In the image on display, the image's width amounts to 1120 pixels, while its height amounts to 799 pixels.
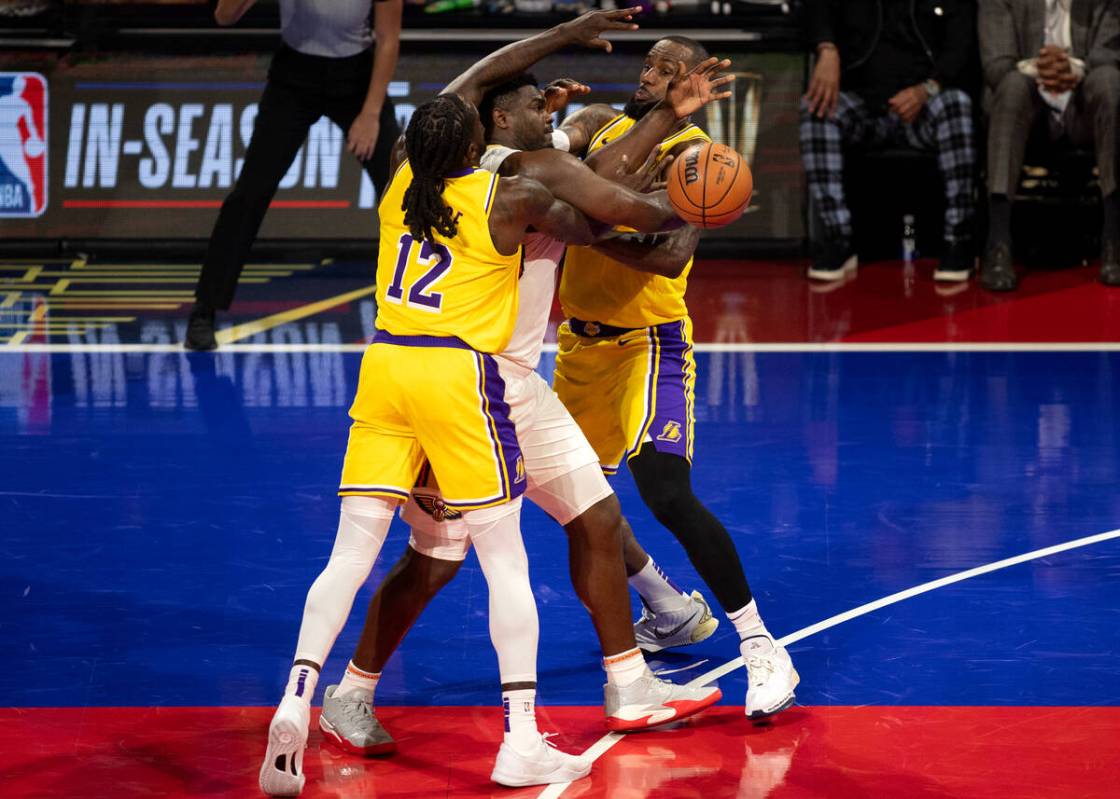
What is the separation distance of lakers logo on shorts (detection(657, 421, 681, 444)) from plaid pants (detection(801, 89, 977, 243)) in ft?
21.6

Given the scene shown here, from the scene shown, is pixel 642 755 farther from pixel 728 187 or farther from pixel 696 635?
pixel 728 187

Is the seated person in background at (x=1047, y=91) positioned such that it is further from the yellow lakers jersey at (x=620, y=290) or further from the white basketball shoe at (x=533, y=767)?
the white basketball shoe at (x=533, y=767)

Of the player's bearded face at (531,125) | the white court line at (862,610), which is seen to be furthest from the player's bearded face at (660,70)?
the white court line at (862,610)

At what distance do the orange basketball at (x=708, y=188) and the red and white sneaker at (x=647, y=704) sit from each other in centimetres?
129

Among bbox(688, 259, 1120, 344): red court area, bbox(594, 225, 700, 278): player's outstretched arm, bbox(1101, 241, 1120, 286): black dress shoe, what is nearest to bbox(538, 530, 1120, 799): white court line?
bbox(594, 225, 700, 278): player's outstretched arm

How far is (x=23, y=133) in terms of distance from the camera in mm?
12094

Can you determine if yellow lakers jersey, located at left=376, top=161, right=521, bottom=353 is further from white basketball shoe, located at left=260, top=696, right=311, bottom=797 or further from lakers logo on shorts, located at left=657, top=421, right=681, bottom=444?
white basketball shoe, located at left=260, top=696, right=311, bottom=797

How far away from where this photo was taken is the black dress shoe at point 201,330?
31.0ft

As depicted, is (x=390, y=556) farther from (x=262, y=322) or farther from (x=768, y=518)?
(x=262, y=322)

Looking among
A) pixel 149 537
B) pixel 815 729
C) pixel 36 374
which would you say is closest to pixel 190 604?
pixel 149 537

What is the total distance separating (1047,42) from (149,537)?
721cm

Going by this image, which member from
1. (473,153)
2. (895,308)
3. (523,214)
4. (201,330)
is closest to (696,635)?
(523,214)

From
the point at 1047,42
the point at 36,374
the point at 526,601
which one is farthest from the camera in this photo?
the point at 1047,42

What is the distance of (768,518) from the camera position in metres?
6.49
